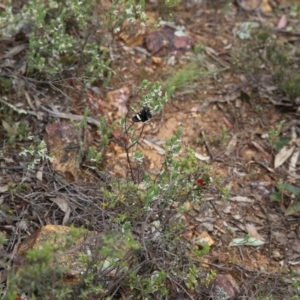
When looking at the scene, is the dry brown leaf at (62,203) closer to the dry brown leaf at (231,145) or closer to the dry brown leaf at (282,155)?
the dry brown leaf at (231,145)

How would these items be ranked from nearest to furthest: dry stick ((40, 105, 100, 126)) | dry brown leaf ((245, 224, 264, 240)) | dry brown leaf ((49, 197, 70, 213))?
dry brown leaf ((49, 197, 70, 213)) < dry brown leaf ((245, 224, 264, 240)) < dry stick ((40, 105, 100, 126))

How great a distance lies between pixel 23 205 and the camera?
318cm

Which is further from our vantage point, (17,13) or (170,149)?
(17,13)

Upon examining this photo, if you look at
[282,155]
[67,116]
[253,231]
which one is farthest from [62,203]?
[282,155]

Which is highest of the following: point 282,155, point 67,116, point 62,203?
point 67,116

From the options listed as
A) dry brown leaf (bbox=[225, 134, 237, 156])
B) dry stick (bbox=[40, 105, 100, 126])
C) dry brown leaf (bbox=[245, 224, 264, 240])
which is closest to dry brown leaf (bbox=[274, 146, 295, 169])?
dry brown leaf (bbox=[225, 134, 237, 156])

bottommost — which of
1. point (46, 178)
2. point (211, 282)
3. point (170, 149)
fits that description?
point (211, 282)

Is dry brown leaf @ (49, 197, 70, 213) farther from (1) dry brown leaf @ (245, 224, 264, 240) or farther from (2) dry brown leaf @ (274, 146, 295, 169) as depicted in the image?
(2) dry brown leaf @ (274, 146, 295, 169)

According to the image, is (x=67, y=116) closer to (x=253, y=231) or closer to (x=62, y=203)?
(x=62, y=203)

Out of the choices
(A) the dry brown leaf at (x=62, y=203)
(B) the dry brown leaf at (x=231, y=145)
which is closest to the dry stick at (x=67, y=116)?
(A) the dry brown leaf at (x=62, y=203)

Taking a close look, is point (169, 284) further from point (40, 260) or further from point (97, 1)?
point (97, 1)

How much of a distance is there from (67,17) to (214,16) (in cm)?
135

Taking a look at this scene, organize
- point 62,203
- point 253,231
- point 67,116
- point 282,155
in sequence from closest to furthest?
point 62,203
point 253,231
point 67,116
point 282,155

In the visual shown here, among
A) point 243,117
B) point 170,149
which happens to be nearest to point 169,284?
point 170,149
